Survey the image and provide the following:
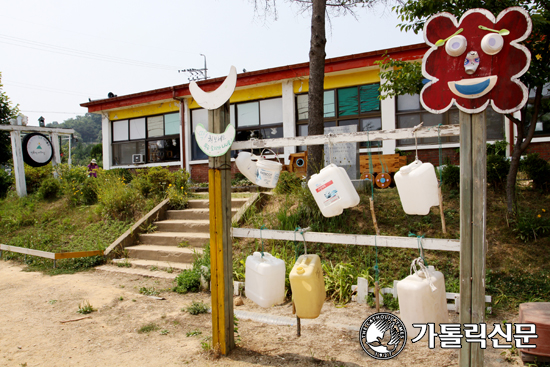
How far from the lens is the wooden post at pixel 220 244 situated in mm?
3473

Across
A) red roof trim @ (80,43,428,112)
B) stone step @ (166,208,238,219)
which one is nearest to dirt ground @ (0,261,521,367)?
stone step @ (166,208,238,219)

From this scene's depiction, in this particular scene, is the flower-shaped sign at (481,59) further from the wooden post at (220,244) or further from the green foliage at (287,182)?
the green foliage at (287,182)

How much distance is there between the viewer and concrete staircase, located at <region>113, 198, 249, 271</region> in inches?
279

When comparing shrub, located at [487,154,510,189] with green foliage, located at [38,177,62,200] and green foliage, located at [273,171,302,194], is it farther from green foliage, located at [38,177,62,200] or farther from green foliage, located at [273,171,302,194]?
green foliage, located at [38,177,62,200]

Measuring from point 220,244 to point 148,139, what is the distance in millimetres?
13651

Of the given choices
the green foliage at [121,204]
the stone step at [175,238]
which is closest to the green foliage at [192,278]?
the stone step at [175,238]

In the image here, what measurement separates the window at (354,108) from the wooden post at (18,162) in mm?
9019

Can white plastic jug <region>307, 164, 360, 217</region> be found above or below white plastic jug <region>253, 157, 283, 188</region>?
below

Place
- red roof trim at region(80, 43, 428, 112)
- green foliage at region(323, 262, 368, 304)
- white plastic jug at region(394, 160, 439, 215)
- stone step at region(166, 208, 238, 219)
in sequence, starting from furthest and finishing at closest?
1. red roof trim at region(80, 43, 428, 112)
2. stone step at region(166, 208, 238, 219)
3. green foliage at region(323, 262, 368, 304)
4. white plastic jug at region(394, 160, 439, 215)

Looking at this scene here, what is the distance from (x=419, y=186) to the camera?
9.12ft

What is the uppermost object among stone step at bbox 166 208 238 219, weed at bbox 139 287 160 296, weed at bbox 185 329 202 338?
stone step at bbox 166 208 238 219

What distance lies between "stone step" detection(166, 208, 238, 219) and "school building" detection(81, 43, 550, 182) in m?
4.49

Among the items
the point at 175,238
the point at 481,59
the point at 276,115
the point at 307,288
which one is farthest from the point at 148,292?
the point at 276,115

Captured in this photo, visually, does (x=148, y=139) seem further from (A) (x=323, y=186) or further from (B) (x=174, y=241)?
(A) (x=323, y=186)
